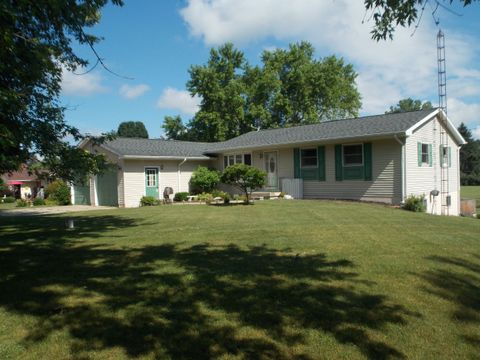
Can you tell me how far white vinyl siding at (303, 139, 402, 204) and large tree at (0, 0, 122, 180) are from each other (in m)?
11.5

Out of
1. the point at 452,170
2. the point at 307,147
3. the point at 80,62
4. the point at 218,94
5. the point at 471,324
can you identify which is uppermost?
the point at 218,94

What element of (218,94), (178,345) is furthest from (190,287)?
(218,94)

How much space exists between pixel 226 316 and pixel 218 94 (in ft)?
126

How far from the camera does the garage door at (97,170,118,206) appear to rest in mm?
22141

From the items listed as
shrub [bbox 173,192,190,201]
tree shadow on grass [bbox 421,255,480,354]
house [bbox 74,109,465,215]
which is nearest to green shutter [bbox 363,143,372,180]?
house [bbox 74,109,465,215]

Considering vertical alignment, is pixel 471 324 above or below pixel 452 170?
below

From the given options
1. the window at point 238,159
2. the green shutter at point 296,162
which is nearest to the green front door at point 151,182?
the window at point 238,159

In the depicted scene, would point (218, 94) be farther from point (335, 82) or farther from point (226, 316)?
point (226, 316)

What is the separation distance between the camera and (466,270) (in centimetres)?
593

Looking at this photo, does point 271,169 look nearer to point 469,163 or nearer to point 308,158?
point 308,158

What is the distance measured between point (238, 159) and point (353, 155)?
778 cm

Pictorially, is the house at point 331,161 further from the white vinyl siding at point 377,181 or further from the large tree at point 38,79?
the large tree at point 38,79

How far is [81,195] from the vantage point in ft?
81.5

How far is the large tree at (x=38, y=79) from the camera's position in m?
6.14
